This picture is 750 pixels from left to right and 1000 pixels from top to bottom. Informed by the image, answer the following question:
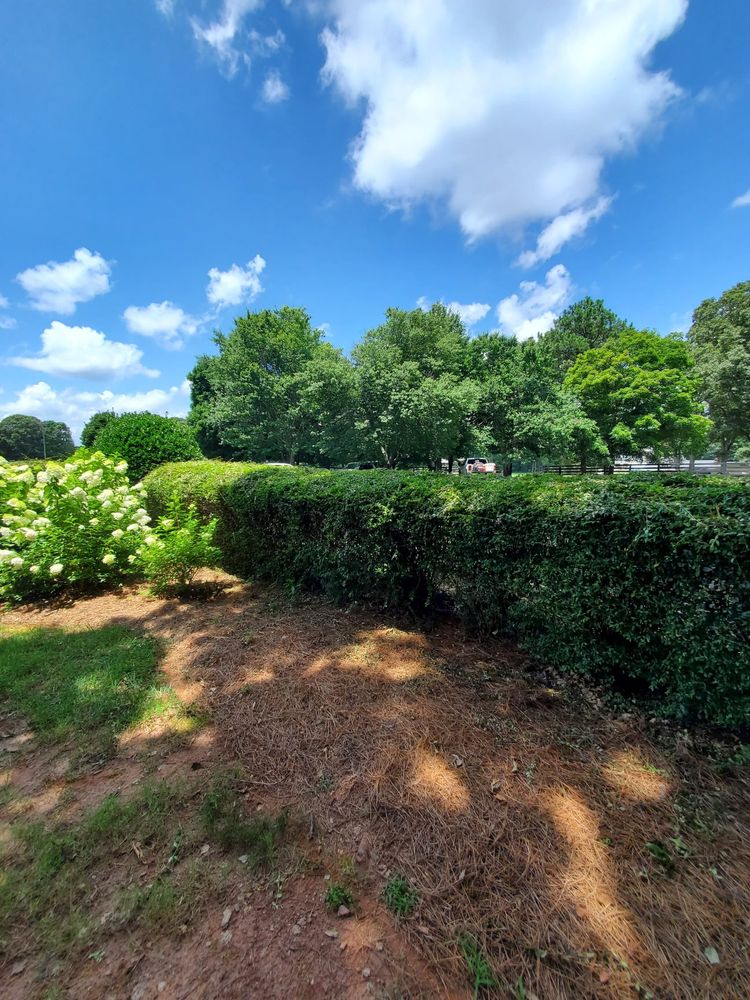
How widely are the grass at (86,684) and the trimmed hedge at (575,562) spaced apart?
1666 millimetres

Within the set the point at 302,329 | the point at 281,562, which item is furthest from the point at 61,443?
the point at 281,562

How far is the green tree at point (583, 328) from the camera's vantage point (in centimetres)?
2936

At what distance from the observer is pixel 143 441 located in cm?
737

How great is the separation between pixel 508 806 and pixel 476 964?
0.59 meters

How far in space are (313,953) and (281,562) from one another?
3396 millimetres

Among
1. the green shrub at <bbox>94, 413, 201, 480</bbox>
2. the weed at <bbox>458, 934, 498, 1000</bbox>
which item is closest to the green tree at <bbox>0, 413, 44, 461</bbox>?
the green shrub at <bbox>94, 413, 201, 480</bbox>

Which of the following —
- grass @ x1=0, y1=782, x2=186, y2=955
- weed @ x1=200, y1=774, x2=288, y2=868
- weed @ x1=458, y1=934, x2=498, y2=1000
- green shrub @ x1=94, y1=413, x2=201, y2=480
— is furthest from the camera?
green shrub @ x1=94, y1=413, x2=201, y2=480

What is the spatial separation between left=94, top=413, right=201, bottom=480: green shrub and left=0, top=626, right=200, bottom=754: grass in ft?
13.6

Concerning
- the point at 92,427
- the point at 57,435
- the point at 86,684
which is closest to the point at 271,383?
the point at 92,427

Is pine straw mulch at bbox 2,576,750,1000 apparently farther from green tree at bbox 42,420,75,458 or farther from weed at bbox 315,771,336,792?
green tree at bbox 42,420,75,458

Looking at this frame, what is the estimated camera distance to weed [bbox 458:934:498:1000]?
1.23 metres

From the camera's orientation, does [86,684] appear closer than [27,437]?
Yes

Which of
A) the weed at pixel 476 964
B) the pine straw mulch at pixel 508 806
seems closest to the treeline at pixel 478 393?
the pine straw mulch at pixel 508 806

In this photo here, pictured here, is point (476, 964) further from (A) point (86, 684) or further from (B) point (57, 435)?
(B) point (57, 435)
